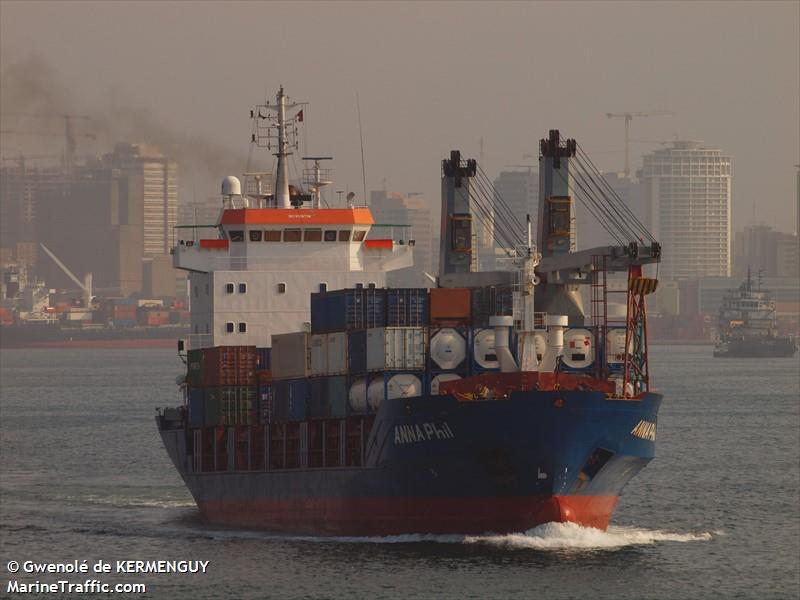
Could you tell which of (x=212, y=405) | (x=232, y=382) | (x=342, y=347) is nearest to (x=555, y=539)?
(x=342, y=347)

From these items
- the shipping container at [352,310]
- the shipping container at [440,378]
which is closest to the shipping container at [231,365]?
the shipping container at [352,310]

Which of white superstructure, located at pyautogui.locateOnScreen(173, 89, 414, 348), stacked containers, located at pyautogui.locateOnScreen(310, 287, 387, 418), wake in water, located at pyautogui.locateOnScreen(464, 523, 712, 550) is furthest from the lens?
white superstructure, located at pyautogui.locateOnScreen(173, 89, 414, 348)

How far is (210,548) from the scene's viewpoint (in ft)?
186

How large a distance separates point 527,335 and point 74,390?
4411 inches

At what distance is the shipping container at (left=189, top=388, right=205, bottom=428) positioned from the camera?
6475 centimetres

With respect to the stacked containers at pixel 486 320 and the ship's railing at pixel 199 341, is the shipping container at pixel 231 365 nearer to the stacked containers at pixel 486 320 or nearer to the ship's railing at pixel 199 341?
the ship's railing at pixel 199 341

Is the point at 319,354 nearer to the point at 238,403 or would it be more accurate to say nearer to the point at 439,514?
the point at 238,403

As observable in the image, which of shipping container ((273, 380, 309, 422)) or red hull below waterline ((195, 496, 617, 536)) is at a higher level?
shipping container ((273, 380, 309, 422))

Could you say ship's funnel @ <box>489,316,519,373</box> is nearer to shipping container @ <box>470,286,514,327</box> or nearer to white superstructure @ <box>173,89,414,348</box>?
shipping container @ <box>470,286,514,327</box>

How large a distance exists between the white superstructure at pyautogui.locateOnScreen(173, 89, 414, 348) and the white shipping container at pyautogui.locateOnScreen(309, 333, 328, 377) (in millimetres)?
8770

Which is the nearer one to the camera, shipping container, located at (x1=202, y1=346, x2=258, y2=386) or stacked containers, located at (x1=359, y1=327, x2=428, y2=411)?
stacked containers, located at (x1=359, y1=327, x2=428, y2=411)

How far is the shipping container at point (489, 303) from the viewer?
56.7 meters

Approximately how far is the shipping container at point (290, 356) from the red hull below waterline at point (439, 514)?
4272 mm

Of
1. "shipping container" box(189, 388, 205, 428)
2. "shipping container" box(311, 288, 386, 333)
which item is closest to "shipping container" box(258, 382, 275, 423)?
"shipping container" box(189, 388, 205, 428)
